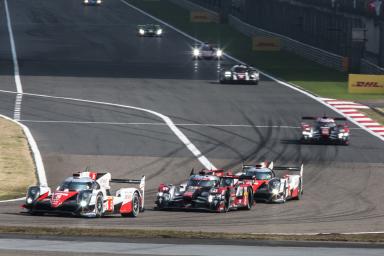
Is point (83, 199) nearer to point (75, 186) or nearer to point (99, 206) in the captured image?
point (99, 206)

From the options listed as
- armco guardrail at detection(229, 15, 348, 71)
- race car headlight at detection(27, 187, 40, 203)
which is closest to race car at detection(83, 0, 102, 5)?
armco guardrail at detection(229, 15, 348, 71)

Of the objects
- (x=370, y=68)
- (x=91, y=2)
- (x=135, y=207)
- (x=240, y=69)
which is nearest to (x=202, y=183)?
(x=135, y=207)

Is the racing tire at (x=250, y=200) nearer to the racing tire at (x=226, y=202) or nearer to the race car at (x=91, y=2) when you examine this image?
the racing tire at (x=226, y=202)

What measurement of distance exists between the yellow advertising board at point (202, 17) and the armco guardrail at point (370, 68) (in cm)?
4470

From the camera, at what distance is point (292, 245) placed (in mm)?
29812

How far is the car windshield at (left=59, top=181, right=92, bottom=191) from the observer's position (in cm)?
3750

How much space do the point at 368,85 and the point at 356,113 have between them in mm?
10226

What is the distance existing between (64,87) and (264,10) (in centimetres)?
6157

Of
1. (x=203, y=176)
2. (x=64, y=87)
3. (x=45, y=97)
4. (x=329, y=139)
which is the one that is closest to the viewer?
(x=203, y=176)

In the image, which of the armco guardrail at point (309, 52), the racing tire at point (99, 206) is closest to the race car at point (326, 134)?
the racing tire at point (99, 206)

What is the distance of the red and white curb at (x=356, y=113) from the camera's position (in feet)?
214

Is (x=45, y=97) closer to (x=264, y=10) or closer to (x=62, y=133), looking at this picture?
(x=62, y=133)

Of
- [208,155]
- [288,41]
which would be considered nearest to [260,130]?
[208,155]

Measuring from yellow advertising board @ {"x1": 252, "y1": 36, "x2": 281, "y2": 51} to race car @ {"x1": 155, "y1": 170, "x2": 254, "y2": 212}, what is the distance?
6903cm
